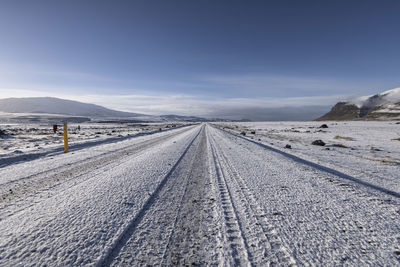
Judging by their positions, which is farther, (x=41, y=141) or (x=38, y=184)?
(x=41, y=141)

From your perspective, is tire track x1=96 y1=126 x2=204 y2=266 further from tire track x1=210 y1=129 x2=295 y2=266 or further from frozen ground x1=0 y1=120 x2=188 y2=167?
frozen ground x1=0 y1=120 x2=188 y2=167

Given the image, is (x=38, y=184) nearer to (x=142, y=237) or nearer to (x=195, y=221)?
(x=142, y=237)

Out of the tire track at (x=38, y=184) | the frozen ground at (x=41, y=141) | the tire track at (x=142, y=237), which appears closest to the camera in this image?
the tire track at (x=142, y=237)

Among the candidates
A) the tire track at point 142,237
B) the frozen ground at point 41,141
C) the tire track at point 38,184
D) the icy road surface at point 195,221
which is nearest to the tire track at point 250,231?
the icy road surface at point 195,221

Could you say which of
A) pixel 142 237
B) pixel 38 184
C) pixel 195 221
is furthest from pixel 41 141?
pixel 195 221

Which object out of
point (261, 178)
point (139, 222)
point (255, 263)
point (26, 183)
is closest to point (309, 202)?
point (261, 178)

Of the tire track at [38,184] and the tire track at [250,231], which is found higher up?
the tire track at [250,231]

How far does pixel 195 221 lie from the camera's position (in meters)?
2.60

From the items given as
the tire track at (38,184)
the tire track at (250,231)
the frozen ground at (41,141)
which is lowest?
the frozen ground at (41,141)

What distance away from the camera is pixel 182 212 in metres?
2.84

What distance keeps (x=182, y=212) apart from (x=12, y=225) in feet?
7.09

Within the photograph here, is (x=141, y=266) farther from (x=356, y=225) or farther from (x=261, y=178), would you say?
(x=261, y=178)

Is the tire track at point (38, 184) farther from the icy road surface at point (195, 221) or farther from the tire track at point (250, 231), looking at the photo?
the tire track at point (250, 231)

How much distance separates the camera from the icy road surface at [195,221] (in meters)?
1.91
